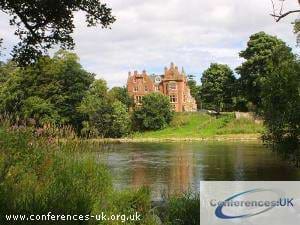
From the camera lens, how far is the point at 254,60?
2704 inches

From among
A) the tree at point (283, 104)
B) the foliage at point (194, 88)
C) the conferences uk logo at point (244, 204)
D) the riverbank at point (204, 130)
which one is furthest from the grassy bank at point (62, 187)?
the foliage at point (194, 88)

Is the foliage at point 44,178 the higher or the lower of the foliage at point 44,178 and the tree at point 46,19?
the lower

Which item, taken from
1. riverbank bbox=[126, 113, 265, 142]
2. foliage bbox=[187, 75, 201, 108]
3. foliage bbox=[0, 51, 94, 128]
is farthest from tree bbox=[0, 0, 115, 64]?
foliage bbox=[187, 75, 201, 108]

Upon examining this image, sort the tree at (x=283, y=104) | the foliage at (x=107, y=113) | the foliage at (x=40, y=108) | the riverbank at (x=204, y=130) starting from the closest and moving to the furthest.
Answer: the tree at (x=283, y=104) < the riverbank at (x=204, y=130) < the foliage at (x=40, y=108) < the foliage at (x=107, y=113)

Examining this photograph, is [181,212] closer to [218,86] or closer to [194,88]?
[218,86]

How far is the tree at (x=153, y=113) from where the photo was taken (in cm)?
7556

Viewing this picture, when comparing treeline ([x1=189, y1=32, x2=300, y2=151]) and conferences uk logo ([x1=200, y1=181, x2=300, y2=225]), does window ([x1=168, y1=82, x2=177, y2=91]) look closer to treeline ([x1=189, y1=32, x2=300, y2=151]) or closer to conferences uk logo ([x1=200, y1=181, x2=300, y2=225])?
treeline ([x1=189, y1=32, x2=300, y2=151])

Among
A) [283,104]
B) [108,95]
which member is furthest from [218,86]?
[283,104]

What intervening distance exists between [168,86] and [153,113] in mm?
16282

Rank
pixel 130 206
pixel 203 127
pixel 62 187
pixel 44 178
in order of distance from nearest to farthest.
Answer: pixel 62 187 → pixel 130 206 → pixel 44 178 → pixel 203 127

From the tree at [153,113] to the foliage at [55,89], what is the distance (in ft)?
29.4

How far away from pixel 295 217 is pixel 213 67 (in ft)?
239

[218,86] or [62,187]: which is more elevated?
[218,86]

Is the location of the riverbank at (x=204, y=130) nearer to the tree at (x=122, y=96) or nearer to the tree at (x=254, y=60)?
the tree at (x=254, y=60)
